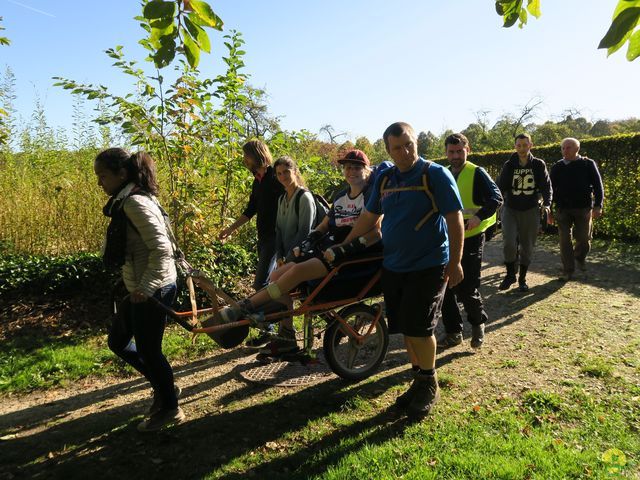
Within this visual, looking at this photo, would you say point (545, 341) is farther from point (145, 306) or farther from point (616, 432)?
point (145, 306)

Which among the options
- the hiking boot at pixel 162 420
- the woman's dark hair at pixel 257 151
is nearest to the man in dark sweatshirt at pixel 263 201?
the woman's dark hair at pixel 257 151

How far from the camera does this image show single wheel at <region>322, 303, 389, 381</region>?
4082mm

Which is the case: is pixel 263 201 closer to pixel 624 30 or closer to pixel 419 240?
pixel 419 240

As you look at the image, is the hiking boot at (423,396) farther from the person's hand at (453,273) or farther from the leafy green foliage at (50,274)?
the leafy green foliage at (50,274)

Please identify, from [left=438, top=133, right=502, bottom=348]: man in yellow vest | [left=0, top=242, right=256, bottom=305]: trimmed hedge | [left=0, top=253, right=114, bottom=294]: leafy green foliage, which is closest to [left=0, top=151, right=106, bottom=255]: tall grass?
[left=0, top=242, right=256, bottom=305]: trimmed hedge

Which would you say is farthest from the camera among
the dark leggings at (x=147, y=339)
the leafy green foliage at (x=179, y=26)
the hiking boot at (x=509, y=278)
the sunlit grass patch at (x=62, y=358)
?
the hiking boot at (x=509, y=278)

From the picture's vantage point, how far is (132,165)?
3.16 metres

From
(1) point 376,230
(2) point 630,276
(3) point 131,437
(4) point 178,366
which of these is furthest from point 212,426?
(2) point 630,276

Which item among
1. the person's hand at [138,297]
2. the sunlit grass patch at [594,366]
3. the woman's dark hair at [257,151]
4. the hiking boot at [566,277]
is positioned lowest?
the sunlit grass patch at [594,366]

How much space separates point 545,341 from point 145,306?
4221 millimetres

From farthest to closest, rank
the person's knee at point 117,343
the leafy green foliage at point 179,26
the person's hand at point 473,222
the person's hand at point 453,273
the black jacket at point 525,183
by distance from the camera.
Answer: the black jacket at point 525,183 → the person's hand at point 473,222 → the person's knee at point 117,343 → the person's hand at point 453,273 → the leafy green foliage at point 179,26

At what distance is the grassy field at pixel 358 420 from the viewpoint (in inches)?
117

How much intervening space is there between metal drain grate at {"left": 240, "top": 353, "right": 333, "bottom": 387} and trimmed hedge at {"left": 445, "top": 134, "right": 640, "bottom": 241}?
9353mm

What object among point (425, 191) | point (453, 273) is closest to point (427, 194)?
point (425, 191)
